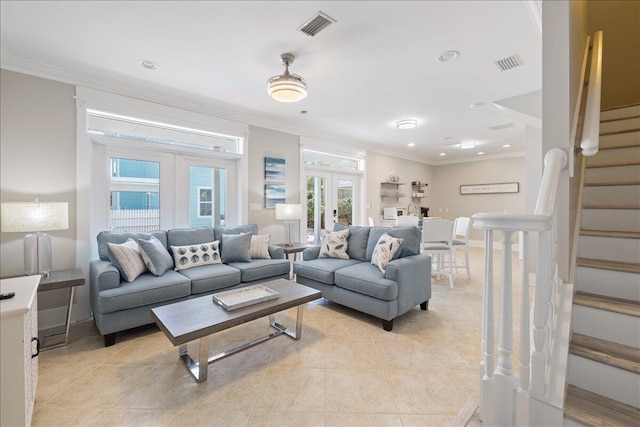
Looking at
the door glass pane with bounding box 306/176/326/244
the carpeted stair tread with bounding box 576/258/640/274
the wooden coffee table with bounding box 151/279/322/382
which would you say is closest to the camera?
the carpeted stair tread with bounding box 576/258/640/274

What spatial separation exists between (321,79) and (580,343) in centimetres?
315

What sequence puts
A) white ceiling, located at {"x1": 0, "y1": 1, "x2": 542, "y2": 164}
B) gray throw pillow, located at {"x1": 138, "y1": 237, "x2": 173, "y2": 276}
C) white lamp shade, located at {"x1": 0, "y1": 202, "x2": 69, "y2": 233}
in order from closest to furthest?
white ceiling, located at {"x1": 0, "y1": 1, "x2": 542, "y2": 164} → white lamp shade, located at {"x1": 0, "y1": 202, "x2": 69, "y2": 233} → gray throw pillow, located at {"x1": 138, "y1": 237, "x2": 173, "y2": 276}

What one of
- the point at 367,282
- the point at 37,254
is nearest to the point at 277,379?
the point at 367,282

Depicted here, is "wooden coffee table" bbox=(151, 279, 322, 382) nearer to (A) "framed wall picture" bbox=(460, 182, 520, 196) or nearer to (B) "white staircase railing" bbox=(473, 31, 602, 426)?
(B) "white staircase railing" bbox=(473, 31, 602, 426)

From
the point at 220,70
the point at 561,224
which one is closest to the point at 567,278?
the point at 561,224

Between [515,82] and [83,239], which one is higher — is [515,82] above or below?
above

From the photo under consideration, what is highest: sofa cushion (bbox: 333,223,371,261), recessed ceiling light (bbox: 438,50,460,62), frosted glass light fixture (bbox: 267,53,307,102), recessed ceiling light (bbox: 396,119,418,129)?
recessed ceiling light (bbox: 438,50,460,62)

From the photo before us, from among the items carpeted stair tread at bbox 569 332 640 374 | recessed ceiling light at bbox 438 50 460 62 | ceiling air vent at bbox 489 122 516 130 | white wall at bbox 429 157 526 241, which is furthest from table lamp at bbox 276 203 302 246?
white wall at bbox 429 157 526 241

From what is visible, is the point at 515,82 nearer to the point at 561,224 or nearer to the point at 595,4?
the point at 595,4

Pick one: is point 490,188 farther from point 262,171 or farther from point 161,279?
point 161,279

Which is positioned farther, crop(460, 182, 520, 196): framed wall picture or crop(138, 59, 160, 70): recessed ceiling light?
crop(460, 182, 520, 196): framed wall picture

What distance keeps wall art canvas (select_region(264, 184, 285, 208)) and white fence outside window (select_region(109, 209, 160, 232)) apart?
1628mm

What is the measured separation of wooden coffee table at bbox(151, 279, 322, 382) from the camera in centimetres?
186

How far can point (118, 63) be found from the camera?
2865mm
